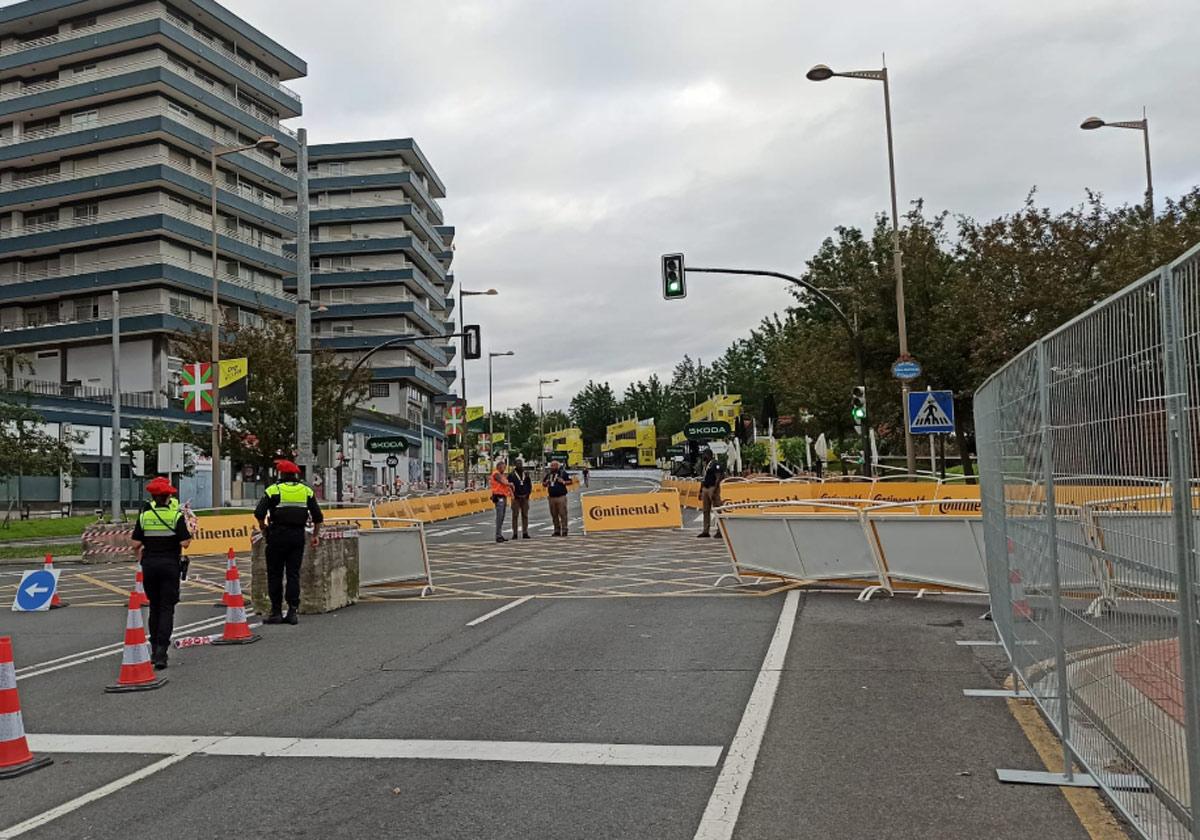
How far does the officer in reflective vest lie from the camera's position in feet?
36.1

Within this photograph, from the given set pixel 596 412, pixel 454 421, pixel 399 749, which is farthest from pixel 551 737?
pixel 596 412

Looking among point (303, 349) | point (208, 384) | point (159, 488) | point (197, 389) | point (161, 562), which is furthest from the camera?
point (208, 384)

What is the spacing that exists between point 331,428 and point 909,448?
25565mm

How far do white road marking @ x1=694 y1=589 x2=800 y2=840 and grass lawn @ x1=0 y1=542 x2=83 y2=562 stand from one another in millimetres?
21248

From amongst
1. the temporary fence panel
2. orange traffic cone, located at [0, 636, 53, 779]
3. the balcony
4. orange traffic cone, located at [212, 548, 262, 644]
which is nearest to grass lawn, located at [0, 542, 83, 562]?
the temporary fence panel

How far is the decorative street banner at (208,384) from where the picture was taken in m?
28.8

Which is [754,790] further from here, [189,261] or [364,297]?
[364,297]

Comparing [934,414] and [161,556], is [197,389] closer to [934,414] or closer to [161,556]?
[934,414]

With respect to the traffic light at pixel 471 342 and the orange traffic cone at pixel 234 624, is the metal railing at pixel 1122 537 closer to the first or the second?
the orange traffic cone at pixel 234 624

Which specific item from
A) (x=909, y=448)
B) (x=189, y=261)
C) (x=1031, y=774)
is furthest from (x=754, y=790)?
(x=189, y=261)

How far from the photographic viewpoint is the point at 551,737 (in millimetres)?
5957

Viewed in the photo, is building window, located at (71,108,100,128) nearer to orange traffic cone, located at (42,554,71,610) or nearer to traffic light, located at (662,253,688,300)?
traffic light, located at (662,253,688,300)

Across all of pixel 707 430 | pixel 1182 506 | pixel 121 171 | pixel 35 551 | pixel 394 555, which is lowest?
pixel 35 551

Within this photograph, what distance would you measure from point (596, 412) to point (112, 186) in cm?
10863
